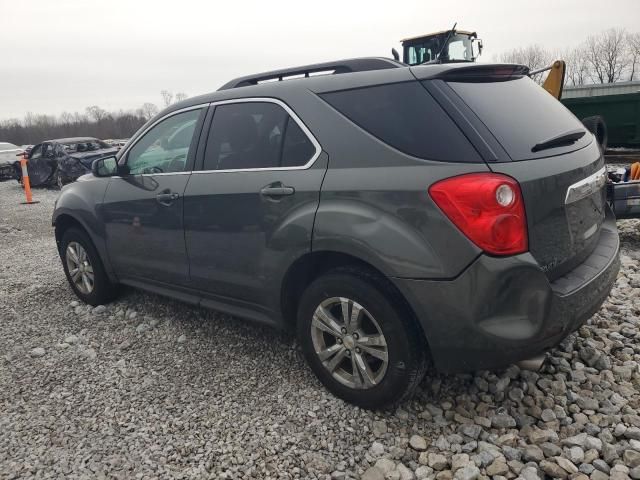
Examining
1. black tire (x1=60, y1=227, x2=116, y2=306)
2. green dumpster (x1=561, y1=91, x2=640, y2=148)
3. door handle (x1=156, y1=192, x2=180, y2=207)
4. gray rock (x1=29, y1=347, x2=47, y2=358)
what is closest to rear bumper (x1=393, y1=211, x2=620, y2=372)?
door handle (x1=156, y1=192, x2=180, y2=207)

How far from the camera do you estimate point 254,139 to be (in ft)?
10.2

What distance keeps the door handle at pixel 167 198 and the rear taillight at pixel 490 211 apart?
2.01 meters

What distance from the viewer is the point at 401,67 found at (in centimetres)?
269

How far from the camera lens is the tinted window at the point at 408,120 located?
232cm

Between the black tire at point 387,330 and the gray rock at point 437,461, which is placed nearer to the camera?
the gray rock at point 437,461

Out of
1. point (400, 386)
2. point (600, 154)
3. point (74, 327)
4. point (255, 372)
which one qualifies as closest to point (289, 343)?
point (255, 372)

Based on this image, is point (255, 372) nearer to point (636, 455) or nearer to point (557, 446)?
point (557, 446)

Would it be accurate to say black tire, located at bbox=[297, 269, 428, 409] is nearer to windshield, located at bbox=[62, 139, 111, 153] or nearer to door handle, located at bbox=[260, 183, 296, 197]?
door handle, located at bbox=[260, 183, 296, 197]

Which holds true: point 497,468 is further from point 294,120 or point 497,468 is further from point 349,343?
point 294,120

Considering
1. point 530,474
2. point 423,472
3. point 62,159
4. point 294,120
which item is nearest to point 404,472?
point 423,472

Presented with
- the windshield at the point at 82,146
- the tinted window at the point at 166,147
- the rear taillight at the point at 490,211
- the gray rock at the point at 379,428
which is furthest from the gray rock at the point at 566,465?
the windshield at the point at 82,146

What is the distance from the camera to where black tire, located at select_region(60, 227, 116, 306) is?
4.43m

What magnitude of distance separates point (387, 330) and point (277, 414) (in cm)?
85

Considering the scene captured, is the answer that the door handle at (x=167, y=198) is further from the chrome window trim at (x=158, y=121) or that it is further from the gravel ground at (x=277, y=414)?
the gravel ground at (x=277, y=414)
